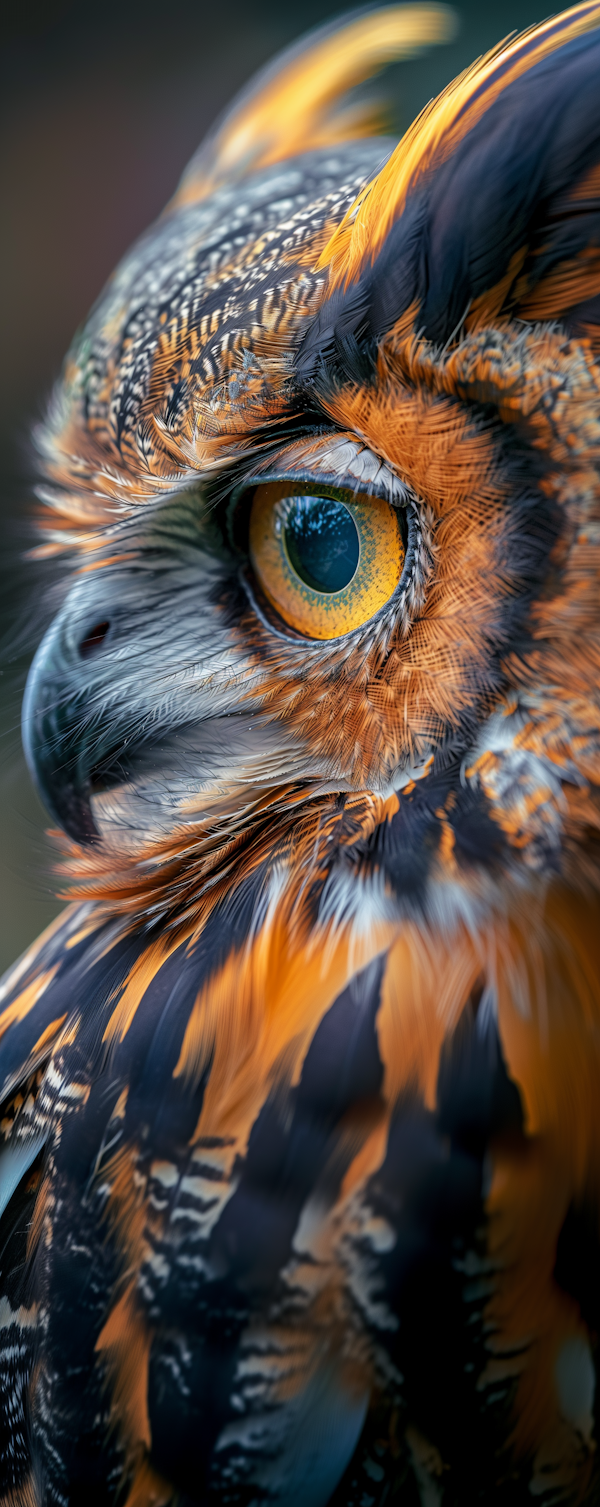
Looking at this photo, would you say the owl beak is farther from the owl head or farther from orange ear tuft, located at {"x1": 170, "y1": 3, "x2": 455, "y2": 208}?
orange ear tuft, located at {"x1": 170, "y1": 3, "x2": 455, "y2": 208}

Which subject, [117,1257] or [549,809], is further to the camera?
[117,1257]

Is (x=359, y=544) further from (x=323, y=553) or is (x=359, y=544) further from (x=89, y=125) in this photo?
(x=89, y=125)

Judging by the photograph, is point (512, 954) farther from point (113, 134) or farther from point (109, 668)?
point (113, 134)

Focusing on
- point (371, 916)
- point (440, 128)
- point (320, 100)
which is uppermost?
point (320, 100)

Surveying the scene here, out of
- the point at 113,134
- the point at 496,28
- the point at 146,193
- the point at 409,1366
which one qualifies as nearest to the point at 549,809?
the point at 409,1366

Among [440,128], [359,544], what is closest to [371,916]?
[359,544]

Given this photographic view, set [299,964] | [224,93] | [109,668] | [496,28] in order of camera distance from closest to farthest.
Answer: [299,964], [109,668], [496,28], [224,93]

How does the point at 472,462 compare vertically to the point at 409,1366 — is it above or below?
above
